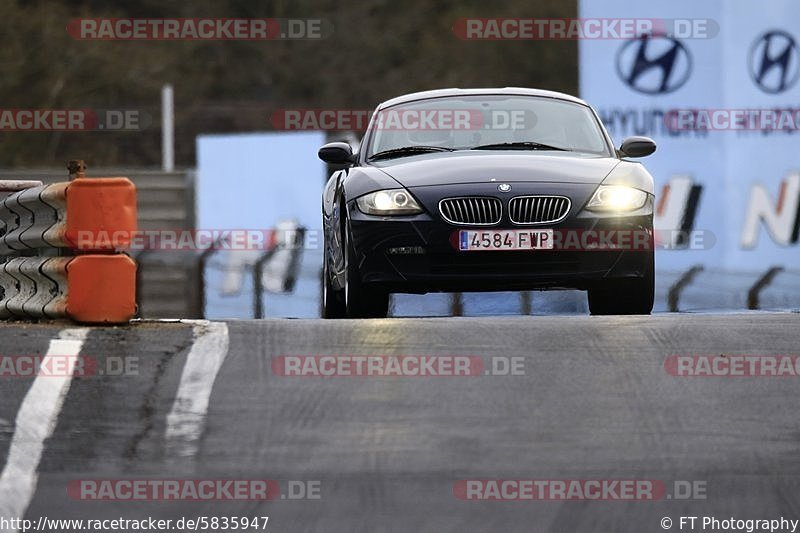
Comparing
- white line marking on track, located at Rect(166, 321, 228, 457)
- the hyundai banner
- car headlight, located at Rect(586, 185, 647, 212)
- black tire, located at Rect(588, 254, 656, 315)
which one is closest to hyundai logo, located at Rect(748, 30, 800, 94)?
the hyundai banner

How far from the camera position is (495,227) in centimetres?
1184

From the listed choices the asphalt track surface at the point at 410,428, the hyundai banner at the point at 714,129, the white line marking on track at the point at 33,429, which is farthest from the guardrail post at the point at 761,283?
the white line marking on track at the point at 33,429

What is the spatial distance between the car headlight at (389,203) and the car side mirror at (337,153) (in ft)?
3.75

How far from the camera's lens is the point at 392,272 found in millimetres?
11898

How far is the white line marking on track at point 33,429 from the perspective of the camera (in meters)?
7.32

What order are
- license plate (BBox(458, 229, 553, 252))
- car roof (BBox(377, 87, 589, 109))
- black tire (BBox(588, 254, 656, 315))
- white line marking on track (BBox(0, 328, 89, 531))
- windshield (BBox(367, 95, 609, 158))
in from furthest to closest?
1. car roof (BBox(377, 87, 589, 109))
2. windshield (BBox(367, 95, 609, 158))
3. black tire (BBox(588, 254, 656, 315))
4. license plate (BBox(458, 229, 553, 252))
5. white line marking on track (BBox(0, 328, 89, 531))

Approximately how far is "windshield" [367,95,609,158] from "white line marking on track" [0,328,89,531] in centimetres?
412

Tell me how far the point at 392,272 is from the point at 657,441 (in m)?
4.18

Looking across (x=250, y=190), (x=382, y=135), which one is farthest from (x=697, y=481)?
(x=250, y=190)

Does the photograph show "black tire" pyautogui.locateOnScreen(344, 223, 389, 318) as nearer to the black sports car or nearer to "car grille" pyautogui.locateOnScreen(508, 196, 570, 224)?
the black sports car

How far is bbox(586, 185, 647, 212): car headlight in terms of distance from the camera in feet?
39.4

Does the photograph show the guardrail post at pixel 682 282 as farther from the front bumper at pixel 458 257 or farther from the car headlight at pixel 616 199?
the front bumper at pixel 458 257

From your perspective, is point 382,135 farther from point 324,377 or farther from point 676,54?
point 676,54

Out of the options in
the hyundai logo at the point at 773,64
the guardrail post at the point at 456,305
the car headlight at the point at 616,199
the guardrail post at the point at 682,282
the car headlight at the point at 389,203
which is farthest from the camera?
the hyundai logo at the point at 773,64
